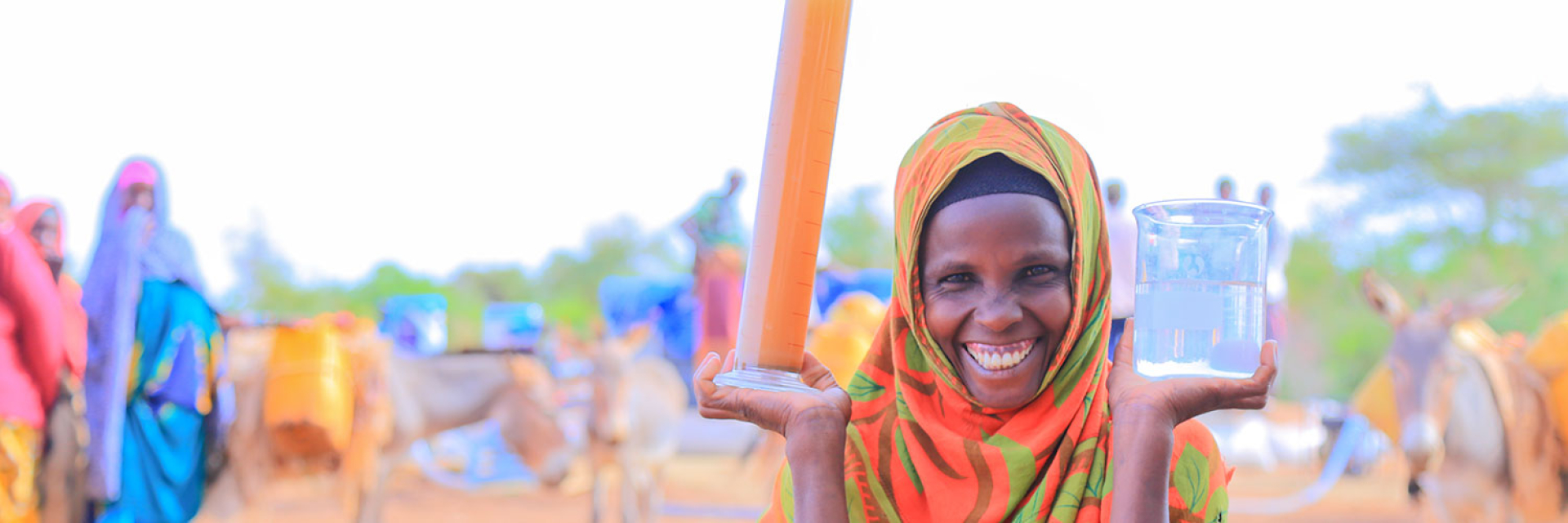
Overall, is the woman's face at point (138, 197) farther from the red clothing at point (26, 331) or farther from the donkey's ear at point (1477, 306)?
the donkey's ear at point (1477, 306)

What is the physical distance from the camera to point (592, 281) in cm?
6316

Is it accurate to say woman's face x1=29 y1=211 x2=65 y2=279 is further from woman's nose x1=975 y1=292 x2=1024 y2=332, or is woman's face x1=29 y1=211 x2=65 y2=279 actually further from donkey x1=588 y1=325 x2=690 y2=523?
woman's nose x1=975 y1=292 x2=1024 y2=332

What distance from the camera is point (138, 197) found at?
6.31 m

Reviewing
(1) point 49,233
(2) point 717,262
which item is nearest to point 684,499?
(2) point 717,262

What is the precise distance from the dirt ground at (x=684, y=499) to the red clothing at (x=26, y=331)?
6.98 metres

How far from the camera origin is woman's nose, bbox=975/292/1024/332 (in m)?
1.71

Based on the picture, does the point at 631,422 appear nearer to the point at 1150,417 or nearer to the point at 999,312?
the point at 999,312

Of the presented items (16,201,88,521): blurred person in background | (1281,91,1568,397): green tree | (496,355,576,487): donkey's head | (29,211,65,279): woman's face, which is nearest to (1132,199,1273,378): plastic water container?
(16,201,88,521): blurred person in background

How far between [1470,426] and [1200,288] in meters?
7.10

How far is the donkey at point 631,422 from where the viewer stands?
31.7 ft

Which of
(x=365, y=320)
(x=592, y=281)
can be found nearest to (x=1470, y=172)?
(x=365, y=320)

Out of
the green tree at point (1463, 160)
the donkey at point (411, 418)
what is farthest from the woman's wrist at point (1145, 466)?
the green tree at point (1463, 160)

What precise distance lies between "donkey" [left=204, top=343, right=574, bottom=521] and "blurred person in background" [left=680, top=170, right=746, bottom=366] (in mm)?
1617

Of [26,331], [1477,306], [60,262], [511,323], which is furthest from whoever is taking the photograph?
[511,323]
